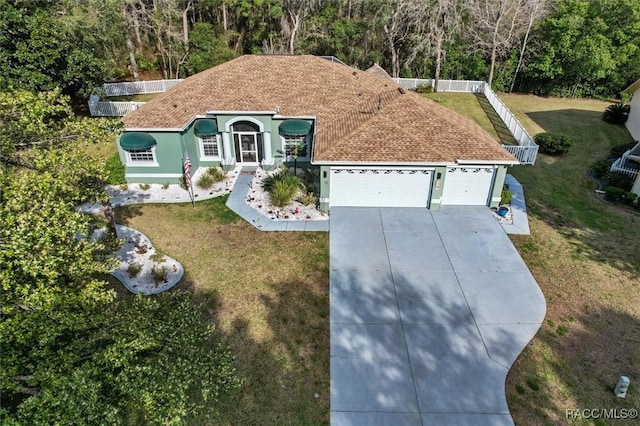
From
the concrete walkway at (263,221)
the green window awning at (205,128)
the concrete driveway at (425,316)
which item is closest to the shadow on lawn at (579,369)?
the concrete driveway at (425,316)

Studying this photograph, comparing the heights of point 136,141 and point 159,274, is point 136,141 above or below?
above

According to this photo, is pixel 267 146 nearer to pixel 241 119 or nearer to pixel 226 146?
pixel 241 119

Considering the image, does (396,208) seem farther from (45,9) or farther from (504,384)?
(45,9)

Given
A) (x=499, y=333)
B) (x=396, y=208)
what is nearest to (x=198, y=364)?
(x=499, y=333)

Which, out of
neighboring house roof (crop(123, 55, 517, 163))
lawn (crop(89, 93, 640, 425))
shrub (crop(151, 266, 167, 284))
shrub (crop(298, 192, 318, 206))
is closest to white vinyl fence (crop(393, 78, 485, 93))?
neighboring house roof (crop(123, 55, 517, 163))

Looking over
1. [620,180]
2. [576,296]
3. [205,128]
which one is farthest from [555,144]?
[205,128]

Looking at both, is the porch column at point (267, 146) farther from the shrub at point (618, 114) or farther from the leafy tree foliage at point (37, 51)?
the shrub at point (618, 114)
